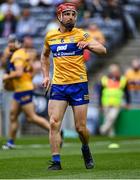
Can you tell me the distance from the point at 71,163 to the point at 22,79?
5.54 m

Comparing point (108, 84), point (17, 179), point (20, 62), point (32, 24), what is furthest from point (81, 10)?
point (17, 179)

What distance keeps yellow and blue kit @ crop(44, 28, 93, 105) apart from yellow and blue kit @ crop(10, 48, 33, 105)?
5840 millimetres

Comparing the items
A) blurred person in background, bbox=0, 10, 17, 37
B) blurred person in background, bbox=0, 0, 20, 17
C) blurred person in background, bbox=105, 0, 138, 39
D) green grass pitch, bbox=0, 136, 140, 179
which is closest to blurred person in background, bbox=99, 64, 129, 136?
blurred person in background, bbox=105, 0, 138, 39

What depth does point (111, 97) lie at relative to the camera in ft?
85.7

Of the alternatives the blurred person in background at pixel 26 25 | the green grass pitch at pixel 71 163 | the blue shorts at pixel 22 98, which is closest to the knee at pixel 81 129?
the green grass pitch at pixel 71 163

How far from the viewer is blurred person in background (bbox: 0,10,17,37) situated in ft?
100

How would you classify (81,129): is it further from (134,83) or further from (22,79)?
(134,83)

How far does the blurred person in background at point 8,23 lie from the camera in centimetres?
3050

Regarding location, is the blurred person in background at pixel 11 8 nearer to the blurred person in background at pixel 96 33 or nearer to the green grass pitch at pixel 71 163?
the blurred person in background at pixel 96 33

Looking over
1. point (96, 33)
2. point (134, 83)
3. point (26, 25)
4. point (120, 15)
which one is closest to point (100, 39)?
point (96, 33)

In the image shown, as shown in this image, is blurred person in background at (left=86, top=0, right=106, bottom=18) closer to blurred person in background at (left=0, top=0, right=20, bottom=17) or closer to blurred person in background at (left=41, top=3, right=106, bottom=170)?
blurred person in background at (left=0, top=0, right=20, bottom=17)

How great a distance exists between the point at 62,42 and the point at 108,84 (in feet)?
44.8

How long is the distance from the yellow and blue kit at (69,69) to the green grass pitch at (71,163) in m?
1.07

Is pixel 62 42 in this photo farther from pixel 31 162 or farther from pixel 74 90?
pixel 31 162
